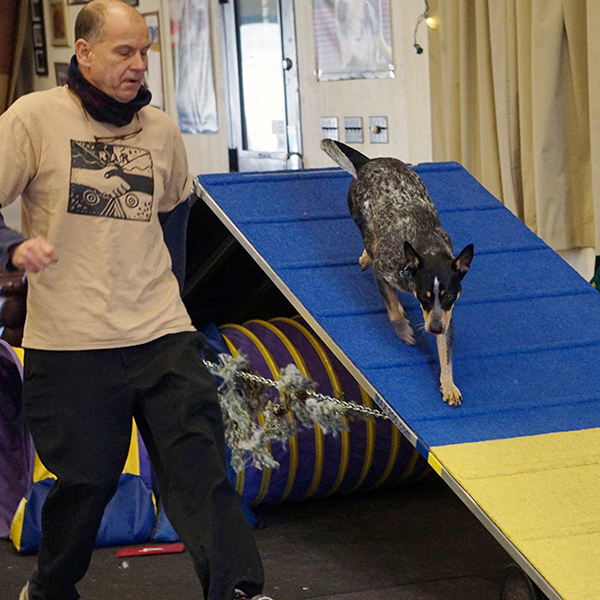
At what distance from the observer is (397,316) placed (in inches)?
102

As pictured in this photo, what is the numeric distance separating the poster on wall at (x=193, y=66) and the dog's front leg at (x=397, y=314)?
16.4 ft

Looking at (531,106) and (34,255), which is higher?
(531,106)

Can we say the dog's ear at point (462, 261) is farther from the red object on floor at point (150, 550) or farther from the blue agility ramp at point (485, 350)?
the red object on floor at point (150, 550)

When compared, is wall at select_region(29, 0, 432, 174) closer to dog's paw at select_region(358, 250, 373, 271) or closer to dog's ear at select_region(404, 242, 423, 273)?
dog's paw at select_region(358, 250, 373, 271)

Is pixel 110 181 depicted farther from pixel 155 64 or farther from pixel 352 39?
pixel 155 64

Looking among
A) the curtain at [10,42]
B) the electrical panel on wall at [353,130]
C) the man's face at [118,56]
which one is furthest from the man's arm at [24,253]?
the curtain at [10,42]

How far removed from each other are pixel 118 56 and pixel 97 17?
0.32 ft

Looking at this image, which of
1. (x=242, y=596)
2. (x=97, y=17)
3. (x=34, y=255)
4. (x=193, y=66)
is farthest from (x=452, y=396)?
(x=193, y=66)

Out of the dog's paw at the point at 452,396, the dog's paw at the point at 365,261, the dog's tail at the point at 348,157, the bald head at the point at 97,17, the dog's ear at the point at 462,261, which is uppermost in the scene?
the bald head at the point at 97,17

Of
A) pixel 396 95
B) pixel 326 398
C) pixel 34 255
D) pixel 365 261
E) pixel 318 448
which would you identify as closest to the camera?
pixel 34 255

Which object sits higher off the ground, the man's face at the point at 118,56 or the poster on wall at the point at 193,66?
the poster on wall at the point at 193,66

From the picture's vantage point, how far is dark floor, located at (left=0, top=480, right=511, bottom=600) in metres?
2.57

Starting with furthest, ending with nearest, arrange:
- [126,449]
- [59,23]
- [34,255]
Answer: [59,23], [126,449], [34,255]

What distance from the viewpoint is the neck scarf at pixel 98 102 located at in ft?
6.45
